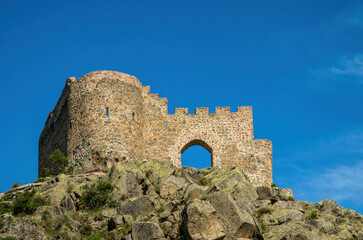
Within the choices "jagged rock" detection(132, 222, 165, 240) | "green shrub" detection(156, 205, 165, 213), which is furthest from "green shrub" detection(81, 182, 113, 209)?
"jagged rock" detection(132, 222, 165, 240)

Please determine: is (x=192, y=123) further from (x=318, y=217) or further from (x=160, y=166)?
(x=318, y=217)

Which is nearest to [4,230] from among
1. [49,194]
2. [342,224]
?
[49,194]

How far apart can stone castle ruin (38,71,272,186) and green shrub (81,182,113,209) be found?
694 cm

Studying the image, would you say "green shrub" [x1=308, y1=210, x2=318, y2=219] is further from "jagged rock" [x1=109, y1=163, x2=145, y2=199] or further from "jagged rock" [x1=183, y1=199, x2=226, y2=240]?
"jagged rock" [x1=109, y1=163, x2=145, y2=199]

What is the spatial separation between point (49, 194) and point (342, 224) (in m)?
16.6

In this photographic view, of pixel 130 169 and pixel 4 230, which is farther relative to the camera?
pixel 130 169

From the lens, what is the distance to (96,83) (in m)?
43.4

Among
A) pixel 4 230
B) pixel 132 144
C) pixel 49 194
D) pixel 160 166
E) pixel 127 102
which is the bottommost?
pixel 4 230

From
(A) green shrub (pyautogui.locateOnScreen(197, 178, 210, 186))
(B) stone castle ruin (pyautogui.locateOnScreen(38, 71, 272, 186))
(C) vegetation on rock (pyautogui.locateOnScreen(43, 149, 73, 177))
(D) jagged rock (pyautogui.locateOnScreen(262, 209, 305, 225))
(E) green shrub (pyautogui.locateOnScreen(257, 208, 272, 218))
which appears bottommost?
(D) jagged rock (pyautogui.locateOnScreen(262, 209, 305, 225))

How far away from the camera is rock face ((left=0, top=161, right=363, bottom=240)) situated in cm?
2884

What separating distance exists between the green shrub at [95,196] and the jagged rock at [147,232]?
453 centimetres

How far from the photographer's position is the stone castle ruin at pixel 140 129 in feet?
137

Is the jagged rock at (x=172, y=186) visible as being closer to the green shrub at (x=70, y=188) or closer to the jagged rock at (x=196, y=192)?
the jagged rock at (x=196, y=192)

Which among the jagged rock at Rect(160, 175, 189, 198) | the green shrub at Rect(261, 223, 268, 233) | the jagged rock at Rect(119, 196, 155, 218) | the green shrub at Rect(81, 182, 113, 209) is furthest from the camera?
the jagged rock at Rect(160, 175, 189, 198)
